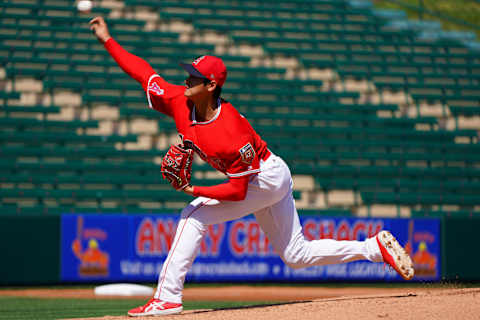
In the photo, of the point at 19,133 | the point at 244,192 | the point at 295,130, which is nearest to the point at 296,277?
the point at 295,130

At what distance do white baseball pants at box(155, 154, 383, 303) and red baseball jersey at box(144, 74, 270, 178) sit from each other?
177 millimetres

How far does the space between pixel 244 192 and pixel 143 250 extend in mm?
5643

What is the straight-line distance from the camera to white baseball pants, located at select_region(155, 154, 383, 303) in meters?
4.29

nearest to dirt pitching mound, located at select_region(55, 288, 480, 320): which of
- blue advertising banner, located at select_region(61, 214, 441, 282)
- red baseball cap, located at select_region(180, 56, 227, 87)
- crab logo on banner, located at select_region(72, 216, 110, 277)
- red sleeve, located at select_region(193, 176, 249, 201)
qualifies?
red sleeve, located at select_region(193, 176, 249, 201)

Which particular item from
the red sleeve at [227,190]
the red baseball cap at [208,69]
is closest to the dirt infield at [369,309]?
the red sleeve at [227,190]

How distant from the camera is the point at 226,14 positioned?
→ 1466 centimetres

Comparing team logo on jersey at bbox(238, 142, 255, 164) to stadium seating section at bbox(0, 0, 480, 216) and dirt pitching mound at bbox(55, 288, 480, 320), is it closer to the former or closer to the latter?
dirt pitching mound at bbox(55, 288, 480, 320)

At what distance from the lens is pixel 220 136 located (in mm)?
4203

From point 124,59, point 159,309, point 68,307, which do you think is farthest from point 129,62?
point 68,307

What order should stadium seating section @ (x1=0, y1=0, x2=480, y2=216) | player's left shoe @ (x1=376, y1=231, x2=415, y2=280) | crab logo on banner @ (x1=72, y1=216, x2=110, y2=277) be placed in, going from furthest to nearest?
stadium seating section @ (x1=0, y1=0, x2=480, y2=216), crab logo on banner @ (x1=72, y1=216, x2=110, y2=277), player's left shoe @ (x1=376, y1=231, x2=415, y2=280)

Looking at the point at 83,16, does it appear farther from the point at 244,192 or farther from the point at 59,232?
the point at 244,192

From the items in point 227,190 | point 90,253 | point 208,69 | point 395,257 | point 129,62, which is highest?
point 129,62

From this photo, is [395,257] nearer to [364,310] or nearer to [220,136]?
[364,310]

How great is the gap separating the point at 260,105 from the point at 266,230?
7.98m
